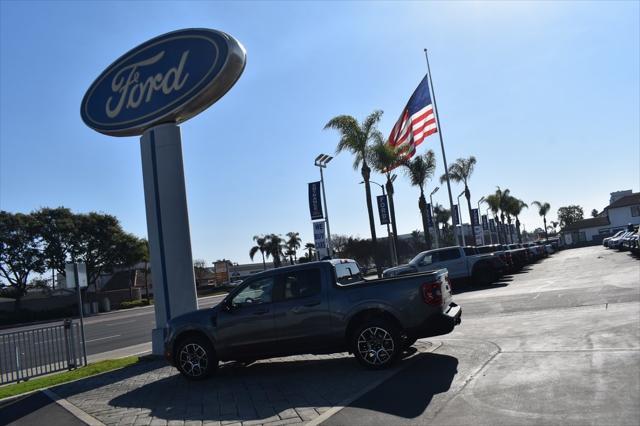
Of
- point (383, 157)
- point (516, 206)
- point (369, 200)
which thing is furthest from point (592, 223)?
point (369, 200)

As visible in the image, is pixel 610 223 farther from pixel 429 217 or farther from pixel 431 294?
pixel 431 294

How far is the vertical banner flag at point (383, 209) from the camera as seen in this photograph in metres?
33.3

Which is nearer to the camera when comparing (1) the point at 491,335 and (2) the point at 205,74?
(1) the point at 491,335

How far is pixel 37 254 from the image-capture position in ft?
164

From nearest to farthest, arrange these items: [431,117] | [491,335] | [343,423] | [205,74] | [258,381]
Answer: [343,423]
[258,381]
[491,335]
[205,74]
[431,117]

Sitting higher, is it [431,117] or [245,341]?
[431,117]

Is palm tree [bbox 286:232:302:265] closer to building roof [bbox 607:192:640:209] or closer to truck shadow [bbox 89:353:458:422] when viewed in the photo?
building roof [bbox 607:192:640:209]

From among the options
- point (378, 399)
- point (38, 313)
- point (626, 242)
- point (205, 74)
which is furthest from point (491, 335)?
point (38, 313)

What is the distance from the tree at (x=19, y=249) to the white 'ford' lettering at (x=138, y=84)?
41652 millimetres

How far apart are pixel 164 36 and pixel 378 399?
9.90 metres

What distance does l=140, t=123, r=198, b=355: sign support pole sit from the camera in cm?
1216

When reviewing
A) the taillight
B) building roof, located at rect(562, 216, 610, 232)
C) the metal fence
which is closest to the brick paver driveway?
the taillight

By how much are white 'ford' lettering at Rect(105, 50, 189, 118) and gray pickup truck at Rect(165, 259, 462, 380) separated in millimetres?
5904

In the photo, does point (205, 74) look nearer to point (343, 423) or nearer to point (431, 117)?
point (343, 423)
